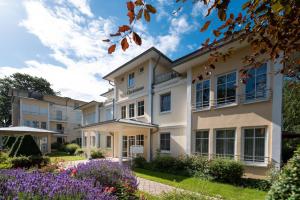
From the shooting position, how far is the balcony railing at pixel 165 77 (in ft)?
58.6

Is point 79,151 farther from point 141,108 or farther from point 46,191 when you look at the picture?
point 46,191

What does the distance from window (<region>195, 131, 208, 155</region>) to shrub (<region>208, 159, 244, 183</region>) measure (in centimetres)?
267

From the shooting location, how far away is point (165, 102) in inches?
722

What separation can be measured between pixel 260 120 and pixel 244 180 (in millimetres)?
3242

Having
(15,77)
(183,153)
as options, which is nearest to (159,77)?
(183,153)

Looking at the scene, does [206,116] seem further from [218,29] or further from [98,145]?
[98,145]

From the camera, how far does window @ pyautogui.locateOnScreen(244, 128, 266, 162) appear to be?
11.2 metres

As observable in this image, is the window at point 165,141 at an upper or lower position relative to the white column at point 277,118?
lower

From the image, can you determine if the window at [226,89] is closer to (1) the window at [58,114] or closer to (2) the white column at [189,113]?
Answer: (2) the white column at [189,113]

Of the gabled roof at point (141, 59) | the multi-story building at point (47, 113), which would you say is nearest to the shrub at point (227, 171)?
the gabled roof at point (141, 59)

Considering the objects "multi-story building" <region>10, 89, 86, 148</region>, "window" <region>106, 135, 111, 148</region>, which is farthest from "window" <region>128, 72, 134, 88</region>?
"multi-story building" <region>10, 89, 86, 148</region>

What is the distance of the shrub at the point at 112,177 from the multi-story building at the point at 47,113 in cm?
3292

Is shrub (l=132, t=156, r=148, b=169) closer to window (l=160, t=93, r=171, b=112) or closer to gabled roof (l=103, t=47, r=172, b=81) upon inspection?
window (l=160, t=93, r=171, b=112)

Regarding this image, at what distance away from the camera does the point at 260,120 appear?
1124 centimetres
